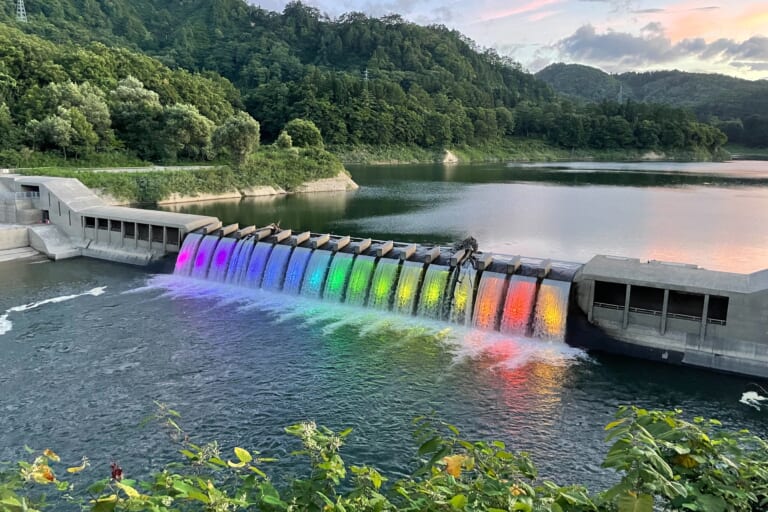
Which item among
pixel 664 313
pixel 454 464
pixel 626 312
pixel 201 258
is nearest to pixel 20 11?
pixel 201 258

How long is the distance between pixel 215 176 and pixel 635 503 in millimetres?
57954

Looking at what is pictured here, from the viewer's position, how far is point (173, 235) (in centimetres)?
3294

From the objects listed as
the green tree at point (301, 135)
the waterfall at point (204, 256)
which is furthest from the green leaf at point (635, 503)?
the green tree at point (301, 135)

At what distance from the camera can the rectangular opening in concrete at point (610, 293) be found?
70.9 feet

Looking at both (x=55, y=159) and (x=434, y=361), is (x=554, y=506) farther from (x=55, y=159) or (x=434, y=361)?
(x=55, y=159)

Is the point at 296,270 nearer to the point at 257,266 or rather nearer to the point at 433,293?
the point at 257,266

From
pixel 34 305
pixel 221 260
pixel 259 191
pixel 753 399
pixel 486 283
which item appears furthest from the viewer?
pixel 259 191

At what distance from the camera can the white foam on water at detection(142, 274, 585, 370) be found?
2008cm

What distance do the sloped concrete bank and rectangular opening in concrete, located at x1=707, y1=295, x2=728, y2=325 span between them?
42834 mm

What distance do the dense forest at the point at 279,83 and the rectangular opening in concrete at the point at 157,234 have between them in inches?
1068

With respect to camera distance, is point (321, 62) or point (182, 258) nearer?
point (182, 258)

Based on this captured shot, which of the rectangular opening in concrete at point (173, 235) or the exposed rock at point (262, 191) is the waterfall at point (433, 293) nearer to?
the rectangular opening in concrete at point (173, 235)

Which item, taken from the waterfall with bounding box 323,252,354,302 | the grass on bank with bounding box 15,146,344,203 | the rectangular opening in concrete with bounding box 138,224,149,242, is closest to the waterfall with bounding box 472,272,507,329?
the waterfall with bounding box 323,252,354,302

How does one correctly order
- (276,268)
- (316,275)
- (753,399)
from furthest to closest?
(276,268) → (316,275) → (753,399)
